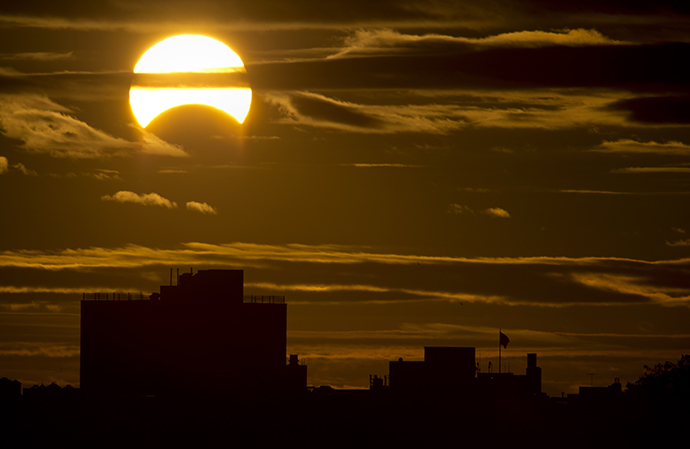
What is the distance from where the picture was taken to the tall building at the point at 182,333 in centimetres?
18162

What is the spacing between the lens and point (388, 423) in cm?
14862

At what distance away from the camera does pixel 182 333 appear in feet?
608

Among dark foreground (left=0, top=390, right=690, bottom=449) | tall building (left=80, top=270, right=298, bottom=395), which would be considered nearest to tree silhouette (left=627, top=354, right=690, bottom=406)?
dark foreground (left=0, top=390, right=690, bottom=449)

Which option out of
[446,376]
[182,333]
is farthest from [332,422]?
[182,333]

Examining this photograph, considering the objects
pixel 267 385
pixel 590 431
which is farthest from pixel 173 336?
pixel 590 431

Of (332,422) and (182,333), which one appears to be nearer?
(332,422)

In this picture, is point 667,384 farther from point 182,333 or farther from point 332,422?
point 182,333

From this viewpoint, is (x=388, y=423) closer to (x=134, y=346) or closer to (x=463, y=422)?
(x=463, y=422)

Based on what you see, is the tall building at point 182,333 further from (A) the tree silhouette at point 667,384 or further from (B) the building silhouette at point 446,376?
(A) the tree silhouette at point 667,384

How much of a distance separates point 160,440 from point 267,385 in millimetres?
31155

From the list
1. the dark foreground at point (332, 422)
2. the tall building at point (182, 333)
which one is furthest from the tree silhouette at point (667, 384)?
the tall building at point (182, 333)

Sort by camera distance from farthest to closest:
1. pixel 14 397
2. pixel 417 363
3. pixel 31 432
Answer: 1. pixel 417 363
2. pixel 14 397
3. pixel 31 432

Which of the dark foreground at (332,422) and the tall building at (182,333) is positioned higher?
the tall building at (182,333)

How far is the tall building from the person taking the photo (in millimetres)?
181625
